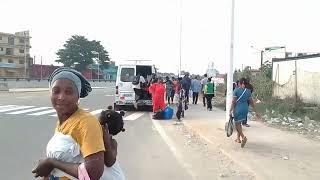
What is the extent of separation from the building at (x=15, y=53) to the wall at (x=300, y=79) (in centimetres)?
6695

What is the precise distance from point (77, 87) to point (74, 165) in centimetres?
49

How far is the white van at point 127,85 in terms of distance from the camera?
2427 cm

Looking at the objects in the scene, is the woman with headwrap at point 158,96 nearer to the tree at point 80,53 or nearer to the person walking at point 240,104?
the person walking at point 240,104

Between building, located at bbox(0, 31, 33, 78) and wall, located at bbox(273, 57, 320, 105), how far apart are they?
66952 millimetres

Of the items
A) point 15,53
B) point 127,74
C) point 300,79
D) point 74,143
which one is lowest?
point 74,143

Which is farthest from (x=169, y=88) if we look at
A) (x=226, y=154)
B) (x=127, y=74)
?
(x=226, y=154)

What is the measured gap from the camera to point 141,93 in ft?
80.6

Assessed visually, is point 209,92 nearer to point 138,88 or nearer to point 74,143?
point 138,88

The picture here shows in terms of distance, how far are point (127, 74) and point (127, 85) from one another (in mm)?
597

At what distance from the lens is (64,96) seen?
2.90 metres

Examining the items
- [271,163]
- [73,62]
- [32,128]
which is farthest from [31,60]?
[271,163]

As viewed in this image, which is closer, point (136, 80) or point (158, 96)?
point (158, 96)

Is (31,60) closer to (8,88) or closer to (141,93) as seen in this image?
(8,88)

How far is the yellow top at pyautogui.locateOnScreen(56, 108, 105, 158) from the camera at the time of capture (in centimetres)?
268
